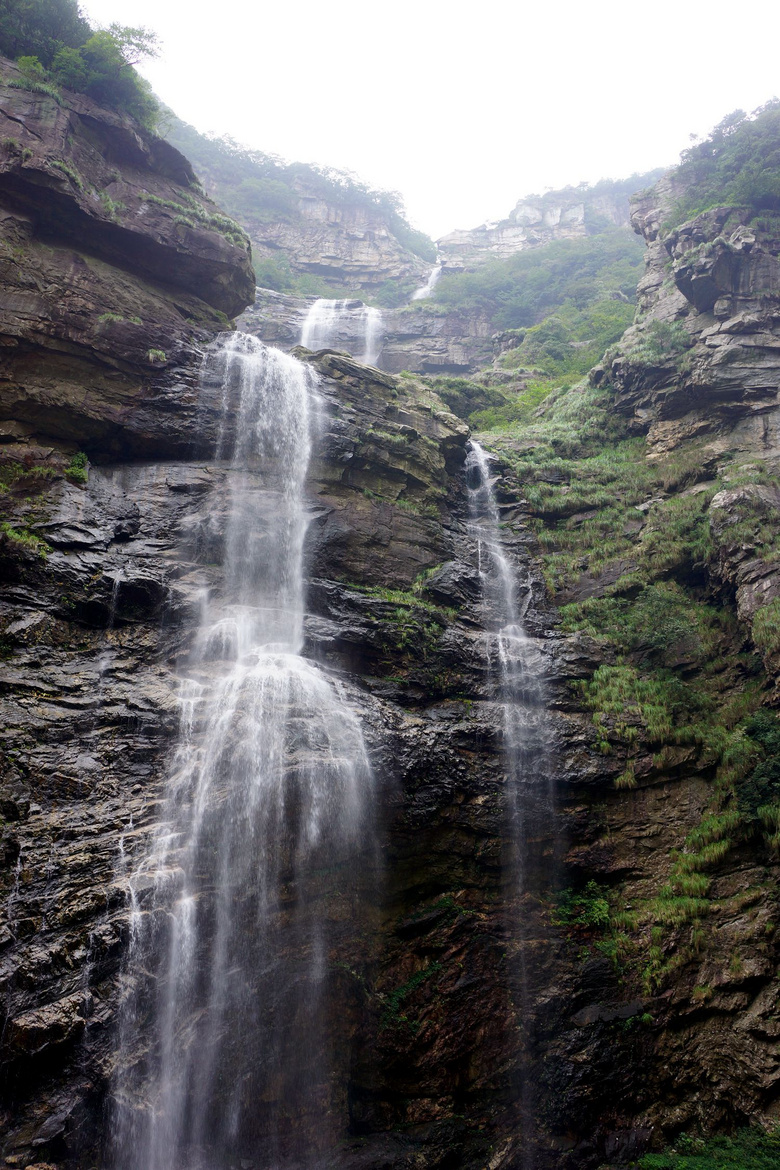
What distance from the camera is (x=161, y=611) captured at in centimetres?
1326

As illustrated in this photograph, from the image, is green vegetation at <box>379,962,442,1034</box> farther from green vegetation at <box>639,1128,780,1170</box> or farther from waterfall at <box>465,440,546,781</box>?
green vegetation at <box>639,1128,780,1170</box>

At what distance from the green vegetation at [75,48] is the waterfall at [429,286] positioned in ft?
89.4

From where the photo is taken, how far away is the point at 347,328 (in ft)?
123

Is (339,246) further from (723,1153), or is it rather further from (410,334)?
(723,1153)

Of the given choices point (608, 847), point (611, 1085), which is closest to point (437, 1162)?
point (611, 1085)

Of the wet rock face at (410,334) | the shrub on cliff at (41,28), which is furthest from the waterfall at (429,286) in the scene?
the shrub on cliff at (41,28)

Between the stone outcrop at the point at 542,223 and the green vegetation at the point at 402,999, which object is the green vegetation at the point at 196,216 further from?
the stone outcrop at the point at 542,223

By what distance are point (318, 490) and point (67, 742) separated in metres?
9.16

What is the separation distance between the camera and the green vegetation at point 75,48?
17.3 meters

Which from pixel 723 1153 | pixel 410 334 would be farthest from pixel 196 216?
pixel 723 1153

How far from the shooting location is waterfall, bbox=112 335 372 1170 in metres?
8.86

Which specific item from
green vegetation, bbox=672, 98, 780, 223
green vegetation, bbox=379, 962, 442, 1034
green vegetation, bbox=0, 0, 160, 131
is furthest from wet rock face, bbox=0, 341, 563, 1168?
green vegetation, bbox=672, 98, 780, 223

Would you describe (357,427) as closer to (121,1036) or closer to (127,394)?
(127,394)

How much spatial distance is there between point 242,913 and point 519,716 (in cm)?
682
